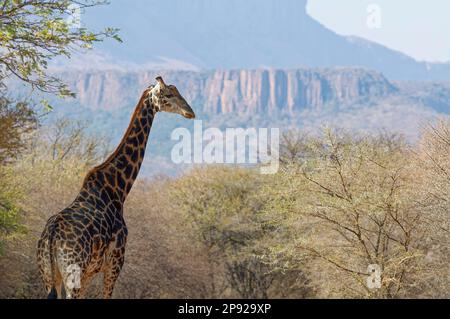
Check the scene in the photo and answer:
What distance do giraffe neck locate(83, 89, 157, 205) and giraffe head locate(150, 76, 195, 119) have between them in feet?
0.39

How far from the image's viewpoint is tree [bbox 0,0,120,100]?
13.7 metres

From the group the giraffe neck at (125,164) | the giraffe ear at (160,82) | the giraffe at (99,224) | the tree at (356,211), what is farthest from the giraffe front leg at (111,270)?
the tree at (356,211)

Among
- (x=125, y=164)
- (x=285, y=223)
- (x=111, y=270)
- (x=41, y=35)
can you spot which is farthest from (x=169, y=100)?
(x=285, y=223)

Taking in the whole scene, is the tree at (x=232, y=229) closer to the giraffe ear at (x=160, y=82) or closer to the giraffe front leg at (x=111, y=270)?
the giraffe ear at (x=160, y=82)

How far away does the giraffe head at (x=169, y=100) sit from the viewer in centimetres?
1174

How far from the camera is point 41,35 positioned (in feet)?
44.0

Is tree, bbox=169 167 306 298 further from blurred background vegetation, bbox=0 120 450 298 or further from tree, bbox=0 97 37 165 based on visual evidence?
tree, bbox=0 97 37 165

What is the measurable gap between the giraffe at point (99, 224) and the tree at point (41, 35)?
6.56 ft

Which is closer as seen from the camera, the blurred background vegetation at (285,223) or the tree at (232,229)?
the blurred background vegetation at (285,223)

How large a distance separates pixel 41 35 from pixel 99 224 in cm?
367

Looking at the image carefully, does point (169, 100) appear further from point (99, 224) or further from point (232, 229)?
point (232, 229)

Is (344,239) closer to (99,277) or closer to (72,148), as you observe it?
(99,277)

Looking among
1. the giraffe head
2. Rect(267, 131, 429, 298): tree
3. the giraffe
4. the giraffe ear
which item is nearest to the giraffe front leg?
the giraffe

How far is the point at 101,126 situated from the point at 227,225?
154 m
